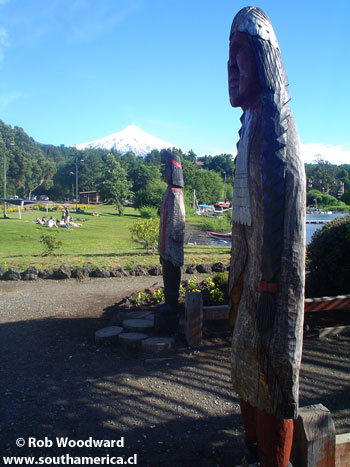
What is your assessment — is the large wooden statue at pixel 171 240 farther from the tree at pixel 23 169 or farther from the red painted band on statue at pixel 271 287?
the tree at pixel 23 169

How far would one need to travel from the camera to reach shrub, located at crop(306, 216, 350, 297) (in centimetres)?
640

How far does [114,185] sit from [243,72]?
4405cm

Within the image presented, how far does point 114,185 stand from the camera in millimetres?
44969

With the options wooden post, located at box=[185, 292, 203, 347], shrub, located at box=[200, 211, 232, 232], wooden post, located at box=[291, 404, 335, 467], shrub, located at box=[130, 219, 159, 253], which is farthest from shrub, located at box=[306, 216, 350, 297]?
shrub, located at box=[200, 211, 232, 232]

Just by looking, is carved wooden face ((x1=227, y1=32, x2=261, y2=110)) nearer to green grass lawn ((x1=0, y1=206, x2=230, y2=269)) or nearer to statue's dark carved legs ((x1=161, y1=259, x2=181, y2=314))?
statue's dark carved legs ((x1=161, y1=259, x2=181, y2=314))

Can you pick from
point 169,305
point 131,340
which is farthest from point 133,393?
point 169,305

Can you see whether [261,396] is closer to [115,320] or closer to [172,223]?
[172,223]

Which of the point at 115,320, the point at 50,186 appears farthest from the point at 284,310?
the point at 50,186

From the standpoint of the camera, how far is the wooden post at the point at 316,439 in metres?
1.98

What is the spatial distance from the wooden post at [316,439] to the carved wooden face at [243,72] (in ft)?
5.97

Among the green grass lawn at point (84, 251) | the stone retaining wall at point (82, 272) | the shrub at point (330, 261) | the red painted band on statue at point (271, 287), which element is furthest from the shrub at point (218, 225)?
the red painted band on statue at point (271, 287)

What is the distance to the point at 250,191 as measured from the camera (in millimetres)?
1975

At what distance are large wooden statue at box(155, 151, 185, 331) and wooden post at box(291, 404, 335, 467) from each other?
3.53m

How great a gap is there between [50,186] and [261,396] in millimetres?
69903
